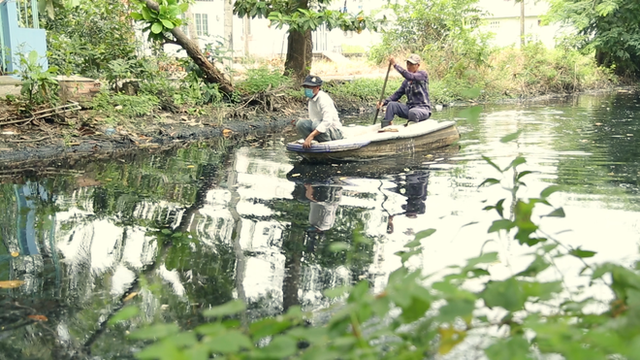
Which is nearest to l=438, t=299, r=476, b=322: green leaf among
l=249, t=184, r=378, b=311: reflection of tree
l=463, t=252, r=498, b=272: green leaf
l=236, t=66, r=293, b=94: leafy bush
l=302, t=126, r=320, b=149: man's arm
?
l=463, t=252, r=498, b=272: green leaf

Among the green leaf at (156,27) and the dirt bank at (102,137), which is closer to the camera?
the dirt bank at (102,137)

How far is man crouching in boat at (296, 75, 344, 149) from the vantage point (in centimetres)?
929

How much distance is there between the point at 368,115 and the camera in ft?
59.1

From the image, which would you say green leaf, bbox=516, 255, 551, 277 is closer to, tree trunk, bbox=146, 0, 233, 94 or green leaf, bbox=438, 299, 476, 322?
green leaf, bbox=438, 299, 476, 322

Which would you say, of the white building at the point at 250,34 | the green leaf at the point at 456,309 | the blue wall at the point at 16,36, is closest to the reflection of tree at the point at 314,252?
the green leaf at the point at 456,309

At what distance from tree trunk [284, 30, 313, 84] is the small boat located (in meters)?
6.51

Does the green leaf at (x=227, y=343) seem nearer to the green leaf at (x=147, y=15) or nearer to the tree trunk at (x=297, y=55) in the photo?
the green leaf at (x=147, y=15)

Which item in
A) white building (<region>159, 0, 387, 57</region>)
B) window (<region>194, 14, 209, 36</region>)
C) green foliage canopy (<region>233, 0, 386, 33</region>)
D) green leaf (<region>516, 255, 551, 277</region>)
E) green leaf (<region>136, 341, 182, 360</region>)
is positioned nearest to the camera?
green leaf (<region>136, 341, 182, 360</region>)

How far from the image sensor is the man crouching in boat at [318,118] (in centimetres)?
929

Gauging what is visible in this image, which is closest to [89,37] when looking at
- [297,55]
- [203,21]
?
[297,55]

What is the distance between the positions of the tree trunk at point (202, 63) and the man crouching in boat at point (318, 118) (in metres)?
5.18

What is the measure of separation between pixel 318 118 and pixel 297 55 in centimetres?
787

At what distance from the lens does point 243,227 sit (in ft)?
20.7

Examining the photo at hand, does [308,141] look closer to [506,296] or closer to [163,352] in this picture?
[506,296]
